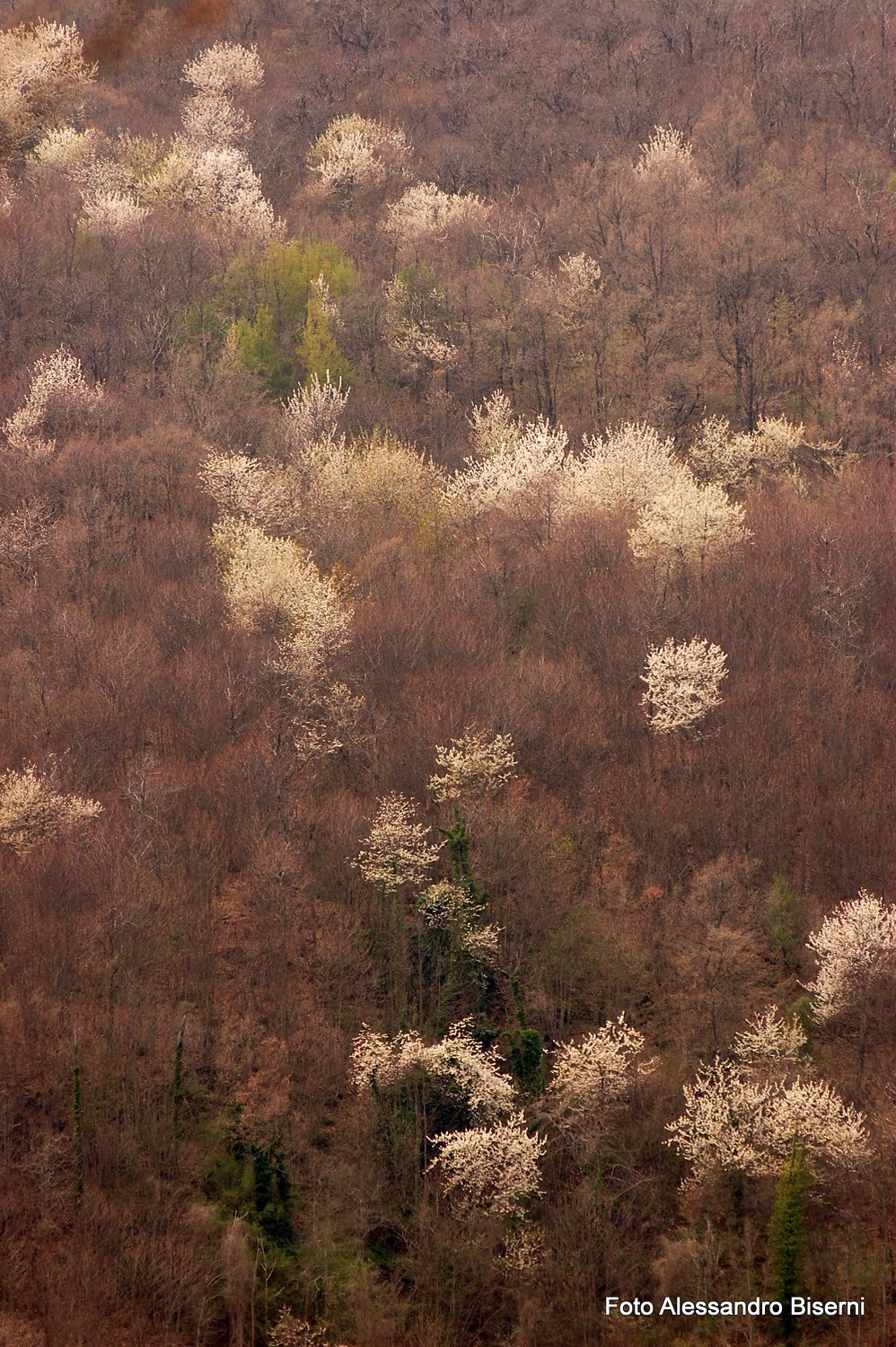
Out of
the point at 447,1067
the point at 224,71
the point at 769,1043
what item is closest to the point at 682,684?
the point at 769,1043

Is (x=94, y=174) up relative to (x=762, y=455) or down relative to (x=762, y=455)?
up

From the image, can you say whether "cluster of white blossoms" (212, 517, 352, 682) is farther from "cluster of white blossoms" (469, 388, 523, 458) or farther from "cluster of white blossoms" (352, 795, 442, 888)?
"cluster of white blossoms" (469, 388, 523, 458)

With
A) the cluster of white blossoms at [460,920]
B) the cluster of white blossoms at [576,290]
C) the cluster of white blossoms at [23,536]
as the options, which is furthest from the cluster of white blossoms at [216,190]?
the cluster of white blossoms at [460,920]

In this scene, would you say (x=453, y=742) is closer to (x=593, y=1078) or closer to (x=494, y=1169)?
(x=593, y=1078)

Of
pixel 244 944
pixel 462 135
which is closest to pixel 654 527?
pixel 244 944

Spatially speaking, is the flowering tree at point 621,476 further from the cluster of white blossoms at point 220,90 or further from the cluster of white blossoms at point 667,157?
the cluster of white blossoms at point 220,90

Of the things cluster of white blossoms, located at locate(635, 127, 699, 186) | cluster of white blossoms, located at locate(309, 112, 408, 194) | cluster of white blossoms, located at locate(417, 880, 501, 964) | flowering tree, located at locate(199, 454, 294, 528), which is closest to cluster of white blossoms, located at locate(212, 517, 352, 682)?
flowering tree, located at locate(199, 454, 294, 528)
